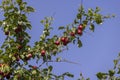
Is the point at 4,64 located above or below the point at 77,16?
below

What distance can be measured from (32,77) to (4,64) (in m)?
0.60

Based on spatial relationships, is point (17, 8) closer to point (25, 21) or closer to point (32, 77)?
point (25, 21)

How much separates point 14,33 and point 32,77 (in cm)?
111

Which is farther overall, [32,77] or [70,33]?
[70,33]

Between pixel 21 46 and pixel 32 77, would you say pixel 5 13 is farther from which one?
pixel 32 77

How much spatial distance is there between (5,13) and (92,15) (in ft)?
6.00

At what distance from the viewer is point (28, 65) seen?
8125 millimetres

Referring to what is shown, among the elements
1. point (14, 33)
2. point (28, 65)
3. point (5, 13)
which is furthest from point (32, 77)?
point (5, 13)

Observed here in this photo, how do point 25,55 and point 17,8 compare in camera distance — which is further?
point 17,8

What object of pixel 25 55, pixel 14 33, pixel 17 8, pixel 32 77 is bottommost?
pixel 32 77

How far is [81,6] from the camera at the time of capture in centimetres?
825

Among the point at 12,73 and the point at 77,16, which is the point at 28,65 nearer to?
the point at 12,73

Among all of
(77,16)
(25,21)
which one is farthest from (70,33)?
(25,21)

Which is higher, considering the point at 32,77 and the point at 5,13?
the point at 5,13
